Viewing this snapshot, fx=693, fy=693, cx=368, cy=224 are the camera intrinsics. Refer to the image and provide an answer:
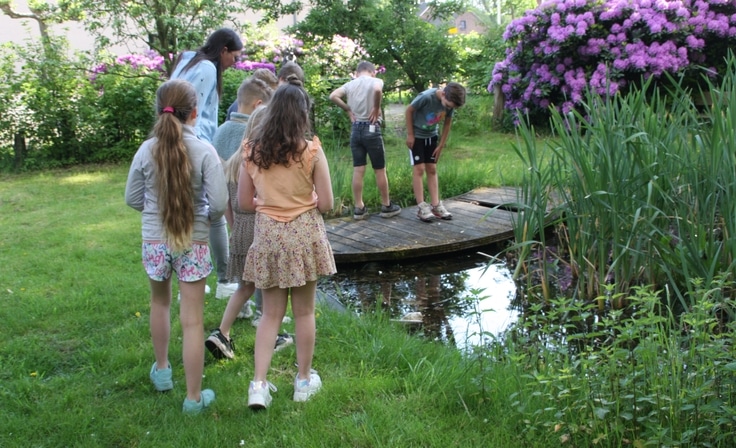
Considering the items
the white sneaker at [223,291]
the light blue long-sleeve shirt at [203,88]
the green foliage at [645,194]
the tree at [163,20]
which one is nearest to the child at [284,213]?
the light blue long-sleeve shirt at [203,88]

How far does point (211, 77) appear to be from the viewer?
4.24 metres

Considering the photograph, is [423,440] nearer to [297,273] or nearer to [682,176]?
[297,273]

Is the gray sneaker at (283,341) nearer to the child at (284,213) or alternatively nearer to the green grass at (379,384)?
the green grass at (379,384)

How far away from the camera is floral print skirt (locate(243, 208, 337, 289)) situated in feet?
10.2

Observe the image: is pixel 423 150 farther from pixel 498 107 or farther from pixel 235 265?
pixel 498 107

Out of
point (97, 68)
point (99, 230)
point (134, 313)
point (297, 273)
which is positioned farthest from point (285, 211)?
point (97, 68)

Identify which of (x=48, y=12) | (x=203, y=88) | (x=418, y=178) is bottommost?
(x=418, y=178)

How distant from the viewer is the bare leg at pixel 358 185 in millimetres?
6743

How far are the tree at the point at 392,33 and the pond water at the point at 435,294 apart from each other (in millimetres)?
7507

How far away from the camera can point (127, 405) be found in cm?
321

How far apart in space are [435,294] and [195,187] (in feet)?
8.71

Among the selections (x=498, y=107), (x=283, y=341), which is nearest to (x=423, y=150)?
(x=283, y=341)

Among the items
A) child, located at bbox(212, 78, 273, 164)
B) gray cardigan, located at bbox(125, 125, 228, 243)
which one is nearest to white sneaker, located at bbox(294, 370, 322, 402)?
gray cardigan, located at bbox(125, 125, 228, 243)

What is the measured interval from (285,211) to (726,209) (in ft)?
7.65
